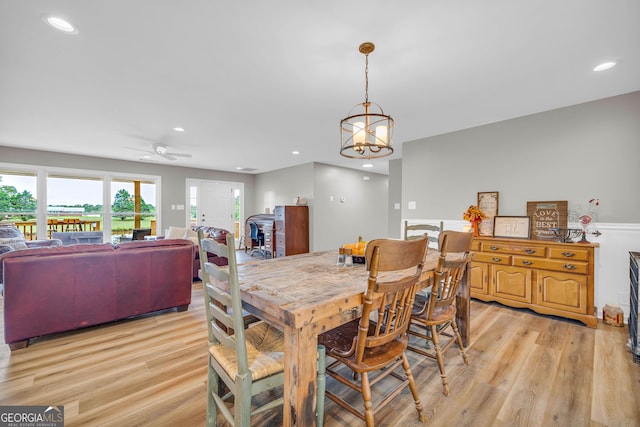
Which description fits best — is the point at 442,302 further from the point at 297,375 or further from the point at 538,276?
the point at 538,276

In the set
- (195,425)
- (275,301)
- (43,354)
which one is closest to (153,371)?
(195,425)

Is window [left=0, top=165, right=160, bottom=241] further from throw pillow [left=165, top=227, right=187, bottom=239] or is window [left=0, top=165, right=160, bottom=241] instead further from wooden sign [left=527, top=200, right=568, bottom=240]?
wooden sign [left=527, top=200, right=568, bottom=240]

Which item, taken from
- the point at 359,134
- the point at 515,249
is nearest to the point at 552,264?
the point at 515,249

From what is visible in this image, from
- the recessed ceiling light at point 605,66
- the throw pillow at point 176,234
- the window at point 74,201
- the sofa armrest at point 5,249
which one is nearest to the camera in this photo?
the recessed ceiling light at point 605,66

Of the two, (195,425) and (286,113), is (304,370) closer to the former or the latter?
(195,425)

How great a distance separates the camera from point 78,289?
250 centimetres

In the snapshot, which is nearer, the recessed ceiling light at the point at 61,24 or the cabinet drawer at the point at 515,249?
the recessed ceiling light at the point at 61,24

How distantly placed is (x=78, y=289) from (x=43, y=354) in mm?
539

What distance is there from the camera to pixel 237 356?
43.6 inches

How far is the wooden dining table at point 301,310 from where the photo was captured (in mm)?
1113

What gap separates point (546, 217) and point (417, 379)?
269cm

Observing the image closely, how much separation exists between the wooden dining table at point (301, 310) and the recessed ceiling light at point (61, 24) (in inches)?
80.5

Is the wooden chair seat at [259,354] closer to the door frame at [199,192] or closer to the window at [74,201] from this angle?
the window at [74,201]

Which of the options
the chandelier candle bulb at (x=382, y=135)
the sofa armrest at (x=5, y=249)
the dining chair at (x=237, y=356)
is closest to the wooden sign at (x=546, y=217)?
the chandelier candle bulb at (x=382, y=135)
